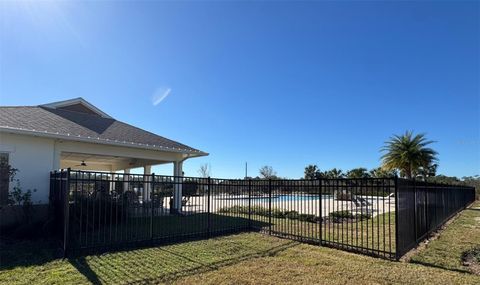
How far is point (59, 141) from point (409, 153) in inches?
1169

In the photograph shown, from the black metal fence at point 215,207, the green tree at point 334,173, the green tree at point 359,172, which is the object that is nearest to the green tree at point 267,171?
the green tree at point 334,173

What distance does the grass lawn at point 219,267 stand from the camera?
5277 millimetres

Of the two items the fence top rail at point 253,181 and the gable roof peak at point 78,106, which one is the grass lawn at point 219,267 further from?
the gable roof peak at point 78,106

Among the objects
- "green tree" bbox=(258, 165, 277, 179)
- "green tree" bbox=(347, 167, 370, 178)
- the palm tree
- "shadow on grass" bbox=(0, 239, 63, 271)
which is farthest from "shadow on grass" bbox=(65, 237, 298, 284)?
"green tree" bbox=(258, 165, 277, 179)

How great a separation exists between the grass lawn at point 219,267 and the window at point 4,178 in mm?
2108

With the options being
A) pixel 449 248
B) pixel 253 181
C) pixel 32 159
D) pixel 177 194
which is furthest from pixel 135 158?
pixel 449 248

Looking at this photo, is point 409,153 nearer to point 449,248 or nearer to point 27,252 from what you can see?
point 449,248

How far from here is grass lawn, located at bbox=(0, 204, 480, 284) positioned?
528 centimetres

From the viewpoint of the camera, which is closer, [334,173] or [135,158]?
[135,158]

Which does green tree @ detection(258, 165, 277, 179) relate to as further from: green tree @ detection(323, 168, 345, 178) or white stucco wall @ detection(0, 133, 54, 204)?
white stucco wall @ detection(0, 133, 54, 204)

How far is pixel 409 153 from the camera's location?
97.4 feet

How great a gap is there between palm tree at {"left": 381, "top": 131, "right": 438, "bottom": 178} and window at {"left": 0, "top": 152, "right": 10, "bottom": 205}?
30673mm

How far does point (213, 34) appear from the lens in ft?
38.9

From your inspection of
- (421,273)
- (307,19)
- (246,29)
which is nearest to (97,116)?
(246,29)
